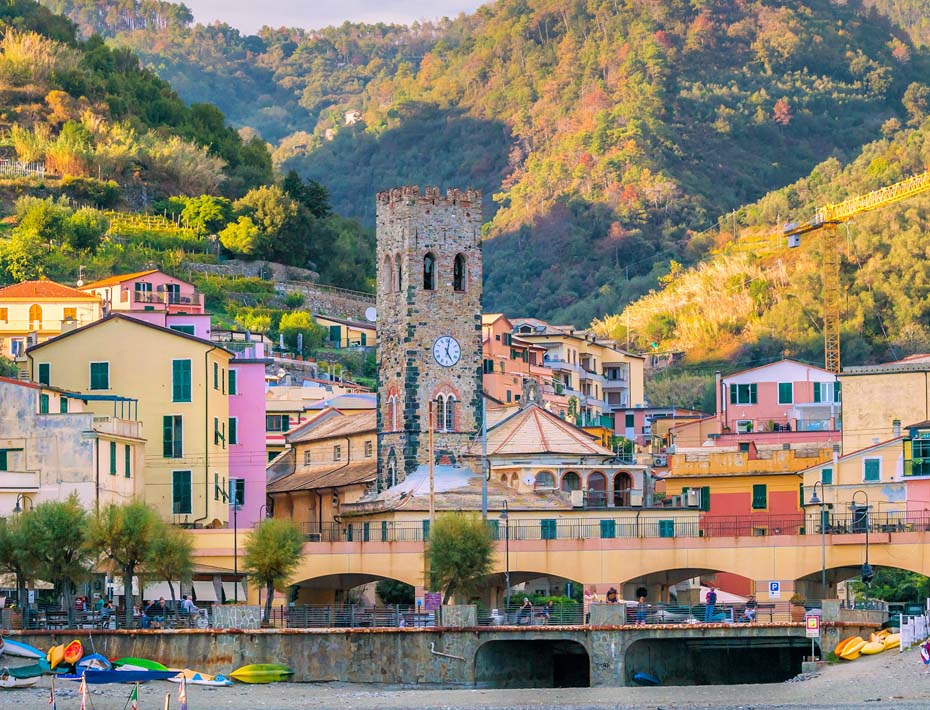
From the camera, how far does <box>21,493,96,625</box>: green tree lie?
6950cm

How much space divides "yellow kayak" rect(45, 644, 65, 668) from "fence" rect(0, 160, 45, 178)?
85.3 meters

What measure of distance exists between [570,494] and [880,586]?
36.0ft

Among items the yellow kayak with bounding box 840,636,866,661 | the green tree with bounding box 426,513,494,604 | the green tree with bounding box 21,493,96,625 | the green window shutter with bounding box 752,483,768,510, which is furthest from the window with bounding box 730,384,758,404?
the green tree with bounding box 21,493,96,625

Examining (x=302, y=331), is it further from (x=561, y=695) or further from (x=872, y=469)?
(x=561, y=695)

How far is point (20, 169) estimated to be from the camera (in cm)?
14912

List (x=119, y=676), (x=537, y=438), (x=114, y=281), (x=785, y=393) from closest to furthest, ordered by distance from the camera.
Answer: (x=119, y=676), (x=537, y=438), (x=785, y=393), (x=114, y=281)

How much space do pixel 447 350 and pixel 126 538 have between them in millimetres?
20413

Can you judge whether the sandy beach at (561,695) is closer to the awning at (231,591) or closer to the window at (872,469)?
the awning at (231,591)

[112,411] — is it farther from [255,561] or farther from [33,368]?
[255,561]

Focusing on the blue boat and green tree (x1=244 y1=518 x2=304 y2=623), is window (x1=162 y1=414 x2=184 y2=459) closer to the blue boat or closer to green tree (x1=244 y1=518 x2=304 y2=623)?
green tree (x1=244 y1=518 x2=304 y2=623)

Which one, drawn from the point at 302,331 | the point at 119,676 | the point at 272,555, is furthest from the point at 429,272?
the point at 302,331

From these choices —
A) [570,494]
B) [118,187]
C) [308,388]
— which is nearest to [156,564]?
[570,494]

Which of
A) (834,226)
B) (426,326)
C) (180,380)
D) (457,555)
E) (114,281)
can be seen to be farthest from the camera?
(834,226)

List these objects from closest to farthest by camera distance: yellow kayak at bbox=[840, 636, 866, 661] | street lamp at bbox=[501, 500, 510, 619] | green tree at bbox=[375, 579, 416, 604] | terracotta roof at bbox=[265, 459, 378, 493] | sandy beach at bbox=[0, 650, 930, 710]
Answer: sandy beach at bbox=[0, 650, 930, 710] < yellow kayak at bbox=[840, 636, 866, 661] < street lamp at bbox=[501, 500, 510, 619] < green tree at bbox=[375, 579, 416, 604] < terracotta roof at bbox=[265, 459, 378, 493]
